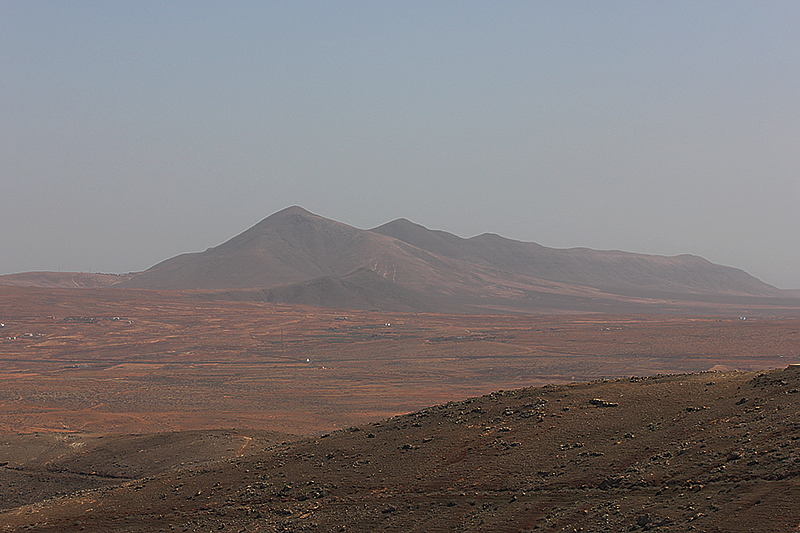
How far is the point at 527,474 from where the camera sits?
62.5 feet

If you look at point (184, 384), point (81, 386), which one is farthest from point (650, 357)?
point (81, 386)

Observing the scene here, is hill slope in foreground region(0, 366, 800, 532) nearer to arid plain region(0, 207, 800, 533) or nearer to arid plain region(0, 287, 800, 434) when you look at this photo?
arid plain region(0, 207, 800, 533)

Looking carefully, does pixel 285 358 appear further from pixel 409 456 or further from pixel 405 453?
pixel 409 456

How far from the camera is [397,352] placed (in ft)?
345

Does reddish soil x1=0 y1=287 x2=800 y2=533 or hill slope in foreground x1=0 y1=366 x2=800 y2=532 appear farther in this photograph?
reddish soil x1=0 y1=287 x2=800 y2=533

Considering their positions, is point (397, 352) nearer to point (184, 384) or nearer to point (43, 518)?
point (184, 384)

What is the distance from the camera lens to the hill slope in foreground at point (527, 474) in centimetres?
1548

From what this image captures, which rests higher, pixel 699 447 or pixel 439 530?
pixel 699 447

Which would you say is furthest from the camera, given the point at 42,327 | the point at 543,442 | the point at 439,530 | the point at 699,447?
the point at 42,327

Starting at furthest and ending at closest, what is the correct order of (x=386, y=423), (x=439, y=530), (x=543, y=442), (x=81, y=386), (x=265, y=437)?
(x=81, y=386) → (x=265, y=437) → (x=386, y=423) → (x=543, y=442) → (x=439, y=530)

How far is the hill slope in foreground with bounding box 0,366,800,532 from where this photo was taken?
50.8 ft

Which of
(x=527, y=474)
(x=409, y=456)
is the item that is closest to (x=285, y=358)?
(x=409, y=456)

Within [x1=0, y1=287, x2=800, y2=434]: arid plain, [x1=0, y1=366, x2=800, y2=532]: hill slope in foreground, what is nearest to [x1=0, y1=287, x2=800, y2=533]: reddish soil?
[x1=0, y1=366, x2=800, y2=532]: hill slope in foreground

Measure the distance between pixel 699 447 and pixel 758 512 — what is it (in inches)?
189
